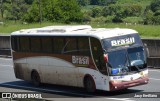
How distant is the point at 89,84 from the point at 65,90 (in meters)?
1.92

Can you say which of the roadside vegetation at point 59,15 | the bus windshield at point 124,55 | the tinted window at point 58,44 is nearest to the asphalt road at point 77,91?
the bus windshield at point 124,55

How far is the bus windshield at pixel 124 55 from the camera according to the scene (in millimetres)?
18391

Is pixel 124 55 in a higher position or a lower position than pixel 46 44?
higher

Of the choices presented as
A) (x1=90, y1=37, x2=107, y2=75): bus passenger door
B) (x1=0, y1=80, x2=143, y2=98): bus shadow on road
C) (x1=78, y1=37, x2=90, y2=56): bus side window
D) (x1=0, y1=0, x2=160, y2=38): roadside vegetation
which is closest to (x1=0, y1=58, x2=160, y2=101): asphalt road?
(x1=0, y1=80, x2=143, y2=98): bus shadow on road

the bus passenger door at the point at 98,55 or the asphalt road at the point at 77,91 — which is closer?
the asphalt road at the point at 77,91

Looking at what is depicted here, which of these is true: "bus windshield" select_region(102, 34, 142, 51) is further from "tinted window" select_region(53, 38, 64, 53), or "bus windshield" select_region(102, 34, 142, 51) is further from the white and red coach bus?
"tinted window" select_region(53, 38, 64, 53)

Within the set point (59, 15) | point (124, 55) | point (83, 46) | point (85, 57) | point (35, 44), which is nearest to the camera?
point (124, 55)

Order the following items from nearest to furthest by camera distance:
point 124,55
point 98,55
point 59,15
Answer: point 124,55 → point 98,55 → point 59,15

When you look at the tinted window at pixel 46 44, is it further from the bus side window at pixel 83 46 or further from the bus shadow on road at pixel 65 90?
the bus side window at pixel 83 46

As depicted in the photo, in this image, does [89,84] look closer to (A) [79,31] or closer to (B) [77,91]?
(B) [77,91]

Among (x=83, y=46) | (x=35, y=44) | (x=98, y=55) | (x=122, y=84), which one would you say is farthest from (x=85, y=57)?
(x=35, y=44)

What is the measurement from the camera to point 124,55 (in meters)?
18.6

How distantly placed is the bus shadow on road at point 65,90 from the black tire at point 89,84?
19 centimetres

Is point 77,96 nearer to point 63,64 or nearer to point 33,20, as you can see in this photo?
point 63,64
